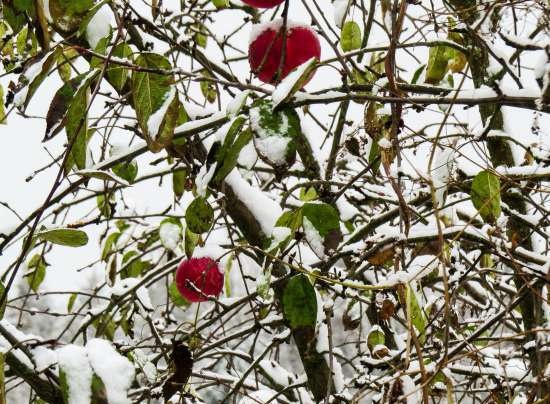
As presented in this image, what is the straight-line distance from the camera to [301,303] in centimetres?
106

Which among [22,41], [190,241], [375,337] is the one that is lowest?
[375,337]

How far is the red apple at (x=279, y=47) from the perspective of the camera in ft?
4.23

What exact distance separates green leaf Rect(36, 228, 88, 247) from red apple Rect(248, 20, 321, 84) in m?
0.46

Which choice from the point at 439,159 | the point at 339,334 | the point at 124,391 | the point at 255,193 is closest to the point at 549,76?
the point at 439,159

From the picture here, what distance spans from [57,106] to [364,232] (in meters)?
0.71

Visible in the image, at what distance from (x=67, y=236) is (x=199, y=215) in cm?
23

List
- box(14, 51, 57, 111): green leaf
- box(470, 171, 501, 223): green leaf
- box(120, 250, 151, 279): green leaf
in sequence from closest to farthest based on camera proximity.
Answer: box(14, 51, 57, 111): green leaf
box(470, 171, 501, 223): green leaf
box(120, 250, 151, 279): green leaf

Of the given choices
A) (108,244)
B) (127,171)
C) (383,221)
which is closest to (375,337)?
(383,221)

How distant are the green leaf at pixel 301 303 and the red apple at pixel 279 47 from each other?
1.40 ft

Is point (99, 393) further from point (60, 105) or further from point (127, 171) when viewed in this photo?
point (127, 171)

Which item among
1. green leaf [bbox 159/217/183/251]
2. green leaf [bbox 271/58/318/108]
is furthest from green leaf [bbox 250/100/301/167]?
green leaf [bbox 159/217/183/251]

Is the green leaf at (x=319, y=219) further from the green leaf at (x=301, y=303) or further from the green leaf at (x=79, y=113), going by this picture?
the green leaf at (x=79, y=113)

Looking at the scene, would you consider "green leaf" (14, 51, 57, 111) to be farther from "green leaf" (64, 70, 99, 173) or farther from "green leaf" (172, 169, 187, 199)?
"green leaf" (172, 169, 187, 199)

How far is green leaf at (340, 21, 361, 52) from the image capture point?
156cm
